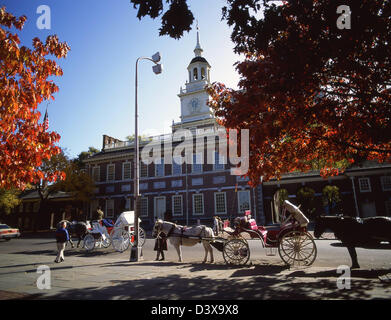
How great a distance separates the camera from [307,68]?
562 centimetres

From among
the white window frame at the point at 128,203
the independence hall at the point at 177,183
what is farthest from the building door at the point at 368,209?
the white window frame at the point at 128,203

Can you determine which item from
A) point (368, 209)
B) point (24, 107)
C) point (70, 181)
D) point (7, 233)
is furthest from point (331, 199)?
point (7, 233)

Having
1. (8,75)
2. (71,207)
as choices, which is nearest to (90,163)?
(71,207)

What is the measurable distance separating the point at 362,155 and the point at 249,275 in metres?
5.62

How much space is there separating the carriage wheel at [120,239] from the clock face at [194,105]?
105 ft

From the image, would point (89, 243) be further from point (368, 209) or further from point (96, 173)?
point (368, 209)

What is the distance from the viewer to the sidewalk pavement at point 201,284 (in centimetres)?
488

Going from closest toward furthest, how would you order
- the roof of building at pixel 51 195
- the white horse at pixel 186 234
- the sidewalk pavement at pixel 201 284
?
1. the sidewalk pavement at pixel 201 284
2. the white horse at pixel 186 234
3. the roof of building at pixel 51 195

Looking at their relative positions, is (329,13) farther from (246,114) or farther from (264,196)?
(264,196)

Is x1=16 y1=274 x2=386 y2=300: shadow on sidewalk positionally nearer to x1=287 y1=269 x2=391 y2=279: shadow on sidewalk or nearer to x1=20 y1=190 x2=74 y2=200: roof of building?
x1=287 y1=269 x2=391 y2=279: shadow on sidewalk

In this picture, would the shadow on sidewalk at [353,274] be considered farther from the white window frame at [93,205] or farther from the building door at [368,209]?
the white window frame at [93,205]

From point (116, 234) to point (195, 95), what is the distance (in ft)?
111

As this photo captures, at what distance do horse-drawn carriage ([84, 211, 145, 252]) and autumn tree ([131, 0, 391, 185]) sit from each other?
25.9ft

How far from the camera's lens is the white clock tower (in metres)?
41.7
